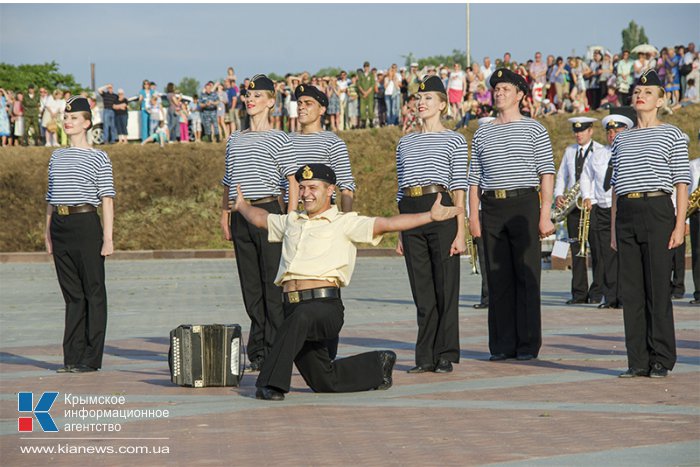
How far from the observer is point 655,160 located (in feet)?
33.6

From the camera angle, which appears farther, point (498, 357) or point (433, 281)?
point (498, 357)

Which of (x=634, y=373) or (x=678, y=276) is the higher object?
(x=634, y=373)

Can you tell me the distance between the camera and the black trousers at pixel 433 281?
35.9 feet

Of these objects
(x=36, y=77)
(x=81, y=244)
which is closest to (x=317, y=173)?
(x=81, y=244)

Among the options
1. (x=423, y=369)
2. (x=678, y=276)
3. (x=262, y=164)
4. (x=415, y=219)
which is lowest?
(x=678, y=276)

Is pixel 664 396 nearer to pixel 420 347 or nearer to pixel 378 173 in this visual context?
pixel 420 347

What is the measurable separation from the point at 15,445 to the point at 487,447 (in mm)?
2745

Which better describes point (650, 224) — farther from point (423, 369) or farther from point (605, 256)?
point (605, 256)

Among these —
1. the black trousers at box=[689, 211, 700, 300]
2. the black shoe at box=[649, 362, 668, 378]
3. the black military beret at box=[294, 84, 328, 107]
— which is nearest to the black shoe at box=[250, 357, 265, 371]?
the black military beret at box=[294, 84, 328, 107]

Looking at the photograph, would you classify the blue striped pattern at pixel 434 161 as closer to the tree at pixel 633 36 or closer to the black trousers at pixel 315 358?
the black trousers at pixel 315 358

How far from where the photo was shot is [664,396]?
928 cm

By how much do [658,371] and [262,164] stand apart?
12.0 ft

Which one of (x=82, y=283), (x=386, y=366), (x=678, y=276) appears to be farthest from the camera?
(x=678, y=276)

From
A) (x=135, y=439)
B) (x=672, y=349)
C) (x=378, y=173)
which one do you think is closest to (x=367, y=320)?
(x=672, y=349)
